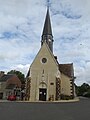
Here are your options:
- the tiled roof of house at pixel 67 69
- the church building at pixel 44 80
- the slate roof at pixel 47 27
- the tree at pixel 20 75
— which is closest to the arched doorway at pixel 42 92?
the church building at pixel 44 80

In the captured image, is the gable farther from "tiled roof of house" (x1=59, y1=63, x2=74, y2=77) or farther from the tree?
the tree

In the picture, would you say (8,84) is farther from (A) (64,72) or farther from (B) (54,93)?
(B) (54,93)

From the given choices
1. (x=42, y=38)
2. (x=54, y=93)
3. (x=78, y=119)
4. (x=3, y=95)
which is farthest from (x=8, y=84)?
(x=78, y=119)

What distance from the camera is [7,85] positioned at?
64.4 meters

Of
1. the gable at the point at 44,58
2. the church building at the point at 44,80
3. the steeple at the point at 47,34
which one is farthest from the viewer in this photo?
the steeple at the point at 47,34

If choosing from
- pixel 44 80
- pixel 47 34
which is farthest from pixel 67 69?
pixel 44 80

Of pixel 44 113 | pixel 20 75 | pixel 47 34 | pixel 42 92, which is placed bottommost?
pixel 44 113

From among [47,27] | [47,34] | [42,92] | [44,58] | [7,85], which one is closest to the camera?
[42,92]

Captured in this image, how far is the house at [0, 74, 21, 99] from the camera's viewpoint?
62300 millimetres

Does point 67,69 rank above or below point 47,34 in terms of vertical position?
below

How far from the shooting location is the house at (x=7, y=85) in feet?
204

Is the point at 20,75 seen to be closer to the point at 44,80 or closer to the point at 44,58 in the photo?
the point at 44,58

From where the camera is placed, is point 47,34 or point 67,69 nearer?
point 67,69

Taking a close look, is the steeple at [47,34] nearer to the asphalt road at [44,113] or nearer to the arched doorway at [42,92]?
the arched doorway at [42,92]
